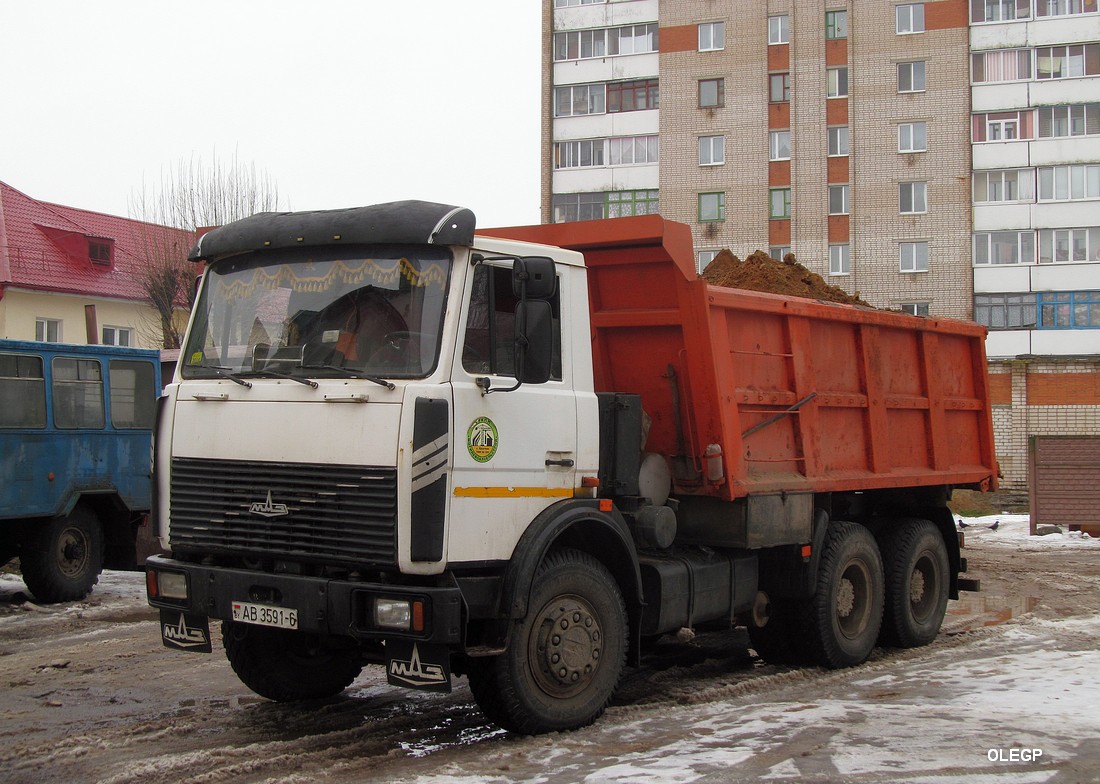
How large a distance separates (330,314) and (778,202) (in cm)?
3999

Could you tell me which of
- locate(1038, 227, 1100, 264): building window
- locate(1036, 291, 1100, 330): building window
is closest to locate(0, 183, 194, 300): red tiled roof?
locate(1036, 291, 1100, 330): building window

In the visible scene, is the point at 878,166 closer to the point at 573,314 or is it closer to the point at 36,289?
the point at 36,289

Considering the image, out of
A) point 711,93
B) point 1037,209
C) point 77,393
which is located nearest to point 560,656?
Answer: point 77,393

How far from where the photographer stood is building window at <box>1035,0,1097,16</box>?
41375 millimetres

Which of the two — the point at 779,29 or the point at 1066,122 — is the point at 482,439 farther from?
the point at 779,29

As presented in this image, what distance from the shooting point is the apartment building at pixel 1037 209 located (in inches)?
1564

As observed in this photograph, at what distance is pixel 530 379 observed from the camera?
5.96 metres

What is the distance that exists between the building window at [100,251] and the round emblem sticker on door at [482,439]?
32833 millimetres

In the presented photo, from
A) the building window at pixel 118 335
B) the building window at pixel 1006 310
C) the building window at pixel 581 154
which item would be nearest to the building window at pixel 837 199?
the building window at pixel 1006 310

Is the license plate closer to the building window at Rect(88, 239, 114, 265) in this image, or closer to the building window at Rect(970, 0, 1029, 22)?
the building window at Rect(88, 239, 114, 265)

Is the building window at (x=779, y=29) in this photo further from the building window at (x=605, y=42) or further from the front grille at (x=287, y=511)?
the front grille at (x=287, y=511)

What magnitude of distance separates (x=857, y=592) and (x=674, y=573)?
7.89 ft

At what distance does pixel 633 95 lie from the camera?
151 ft

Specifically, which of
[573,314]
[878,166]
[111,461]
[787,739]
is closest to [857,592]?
[787,739]
